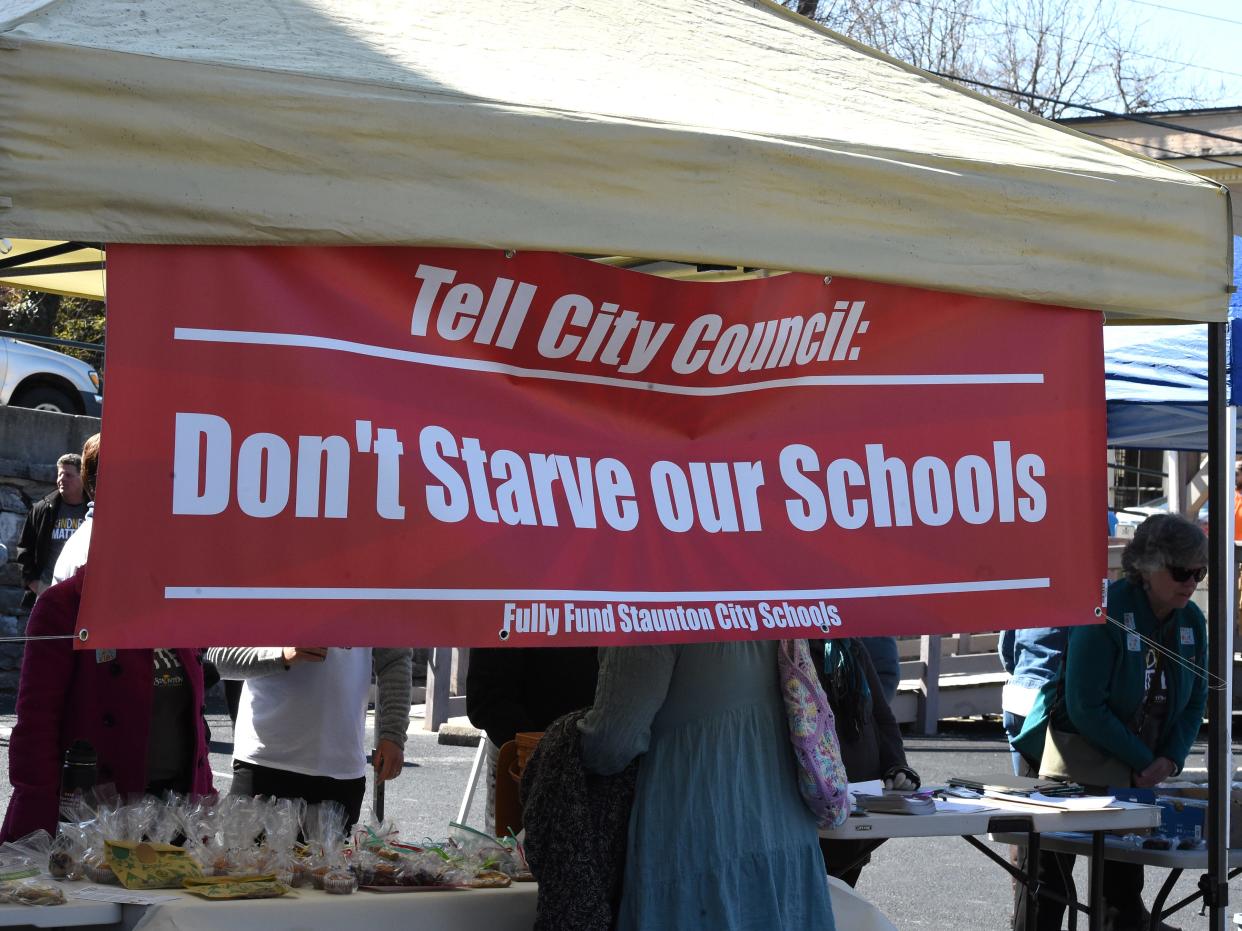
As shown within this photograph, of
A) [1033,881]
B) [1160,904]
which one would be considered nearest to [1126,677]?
[1160,904]

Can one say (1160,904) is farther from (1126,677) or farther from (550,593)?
(550,593)

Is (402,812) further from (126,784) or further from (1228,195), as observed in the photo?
(1228,195)

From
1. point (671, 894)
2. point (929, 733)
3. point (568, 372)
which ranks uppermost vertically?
point (568, 372)

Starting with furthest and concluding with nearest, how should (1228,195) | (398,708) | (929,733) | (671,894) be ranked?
(929,733) → (398,708) → (1228,195) → (671,894)

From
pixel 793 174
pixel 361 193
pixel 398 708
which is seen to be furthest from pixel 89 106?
pixel 398 708

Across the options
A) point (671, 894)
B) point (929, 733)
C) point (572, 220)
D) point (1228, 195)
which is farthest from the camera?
point (929, 733)

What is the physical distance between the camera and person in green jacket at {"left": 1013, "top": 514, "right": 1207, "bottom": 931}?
496 centimetres

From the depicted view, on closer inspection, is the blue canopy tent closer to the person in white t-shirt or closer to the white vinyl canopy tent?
the white vinyl canopy tent

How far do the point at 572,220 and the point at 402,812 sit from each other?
20.2 ft

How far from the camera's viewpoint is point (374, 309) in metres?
2.66

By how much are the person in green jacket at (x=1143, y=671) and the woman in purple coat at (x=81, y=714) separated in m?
2.99

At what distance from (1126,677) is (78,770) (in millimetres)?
3386

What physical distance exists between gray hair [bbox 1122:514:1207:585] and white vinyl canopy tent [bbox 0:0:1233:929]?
1.22m

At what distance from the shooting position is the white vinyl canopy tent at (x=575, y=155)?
7.79 feet
